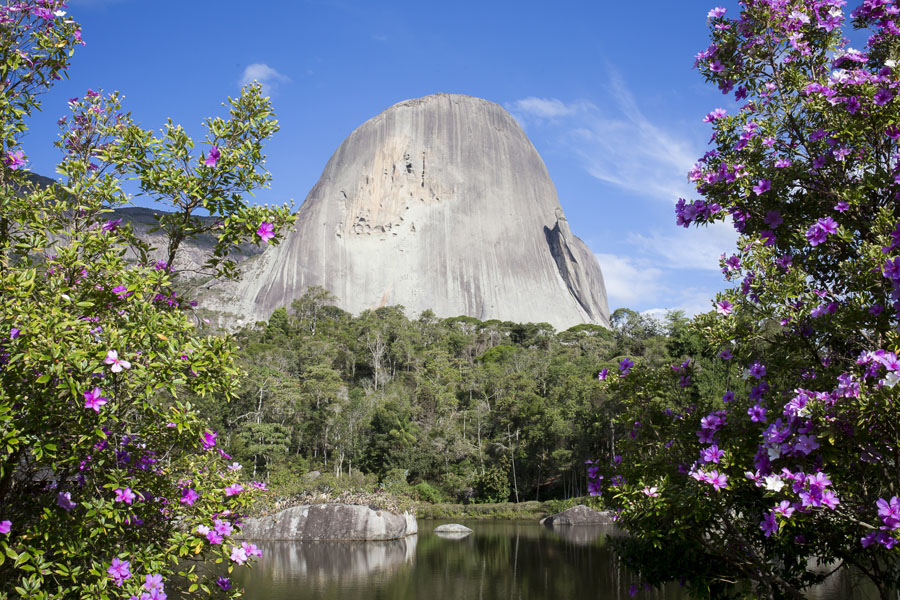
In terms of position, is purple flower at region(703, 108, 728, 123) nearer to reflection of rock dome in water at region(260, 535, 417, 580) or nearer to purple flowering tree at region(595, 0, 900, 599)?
purple flowering tree at region(595, 0, 900, 599)

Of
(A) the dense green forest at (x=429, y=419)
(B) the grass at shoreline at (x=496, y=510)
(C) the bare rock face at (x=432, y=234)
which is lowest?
(B) the grass at shoreline at (x=496, y=510)

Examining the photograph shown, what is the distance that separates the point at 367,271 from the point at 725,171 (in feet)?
189

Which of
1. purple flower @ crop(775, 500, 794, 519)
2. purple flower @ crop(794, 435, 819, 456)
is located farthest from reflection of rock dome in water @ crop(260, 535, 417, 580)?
purple flower @ crop(794, 435, 819, 456)

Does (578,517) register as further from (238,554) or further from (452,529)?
(238,554)

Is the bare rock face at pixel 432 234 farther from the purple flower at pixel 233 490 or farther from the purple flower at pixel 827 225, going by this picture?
the purple flower at pixel 233 490

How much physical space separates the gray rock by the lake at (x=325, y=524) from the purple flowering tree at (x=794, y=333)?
17.2 metres

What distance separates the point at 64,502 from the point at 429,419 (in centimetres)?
3113

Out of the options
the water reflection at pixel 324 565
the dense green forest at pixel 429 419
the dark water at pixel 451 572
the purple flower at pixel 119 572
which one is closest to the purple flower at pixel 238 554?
the purple flower at pixel 119 572

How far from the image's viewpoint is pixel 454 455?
101 feet

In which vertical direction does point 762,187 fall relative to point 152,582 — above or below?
above

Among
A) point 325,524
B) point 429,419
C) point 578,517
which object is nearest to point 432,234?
point 429,419

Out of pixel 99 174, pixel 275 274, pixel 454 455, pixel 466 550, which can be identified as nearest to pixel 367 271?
pixel 275 274

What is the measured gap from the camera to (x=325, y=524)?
19.9m

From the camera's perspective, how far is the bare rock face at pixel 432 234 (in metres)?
59.1
